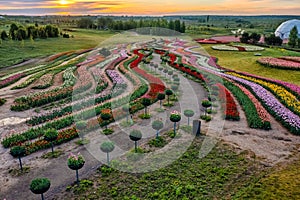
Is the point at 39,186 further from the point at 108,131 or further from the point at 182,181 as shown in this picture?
the point at 108,131

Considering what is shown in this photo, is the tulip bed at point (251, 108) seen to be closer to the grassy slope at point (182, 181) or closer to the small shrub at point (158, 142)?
the grassy slope at point (182, 181)

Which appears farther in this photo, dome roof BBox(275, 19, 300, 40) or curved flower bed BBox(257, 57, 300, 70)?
dome roof BBox(275, 19, 300, 40)

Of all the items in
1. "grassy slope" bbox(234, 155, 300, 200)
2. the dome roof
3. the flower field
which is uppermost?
the dome roof

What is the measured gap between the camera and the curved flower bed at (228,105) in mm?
16750

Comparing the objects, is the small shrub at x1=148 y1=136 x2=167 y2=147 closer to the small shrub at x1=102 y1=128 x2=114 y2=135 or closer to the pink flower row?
the small shrub at x1=102 y1=128 x2=114 y2=135

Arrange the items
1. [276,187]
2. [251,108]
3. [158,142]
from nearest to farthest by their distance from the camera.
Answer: [276,187] < [158,142] < [251,108]

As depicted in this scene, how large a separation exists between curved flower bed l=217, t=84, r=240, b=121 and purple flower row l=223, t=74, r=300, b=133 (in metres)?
2.29

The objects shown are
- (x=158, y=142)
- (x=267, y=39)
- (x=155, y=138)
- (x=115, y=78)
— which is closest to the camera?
(x=158, y=142)

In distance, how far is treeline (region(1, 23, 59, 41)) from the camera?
5694 centimetres

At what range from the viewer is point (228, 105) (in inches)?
720

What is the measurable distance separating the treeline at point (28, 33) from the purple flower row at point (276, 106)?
48049 millimetres

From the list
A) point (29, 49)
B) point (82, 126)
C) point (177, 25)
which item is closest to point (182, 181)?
point (82, 126)

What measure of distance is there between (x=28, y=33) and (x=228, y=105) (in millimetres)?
57754

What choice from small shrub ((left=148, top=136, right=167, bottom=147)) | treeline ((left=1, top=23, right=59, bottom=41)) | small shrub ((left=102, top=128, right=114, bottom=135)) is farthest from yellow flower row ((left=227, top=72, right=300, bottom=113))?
treeline ((left=1, top=23, right=59, bottom=41))
